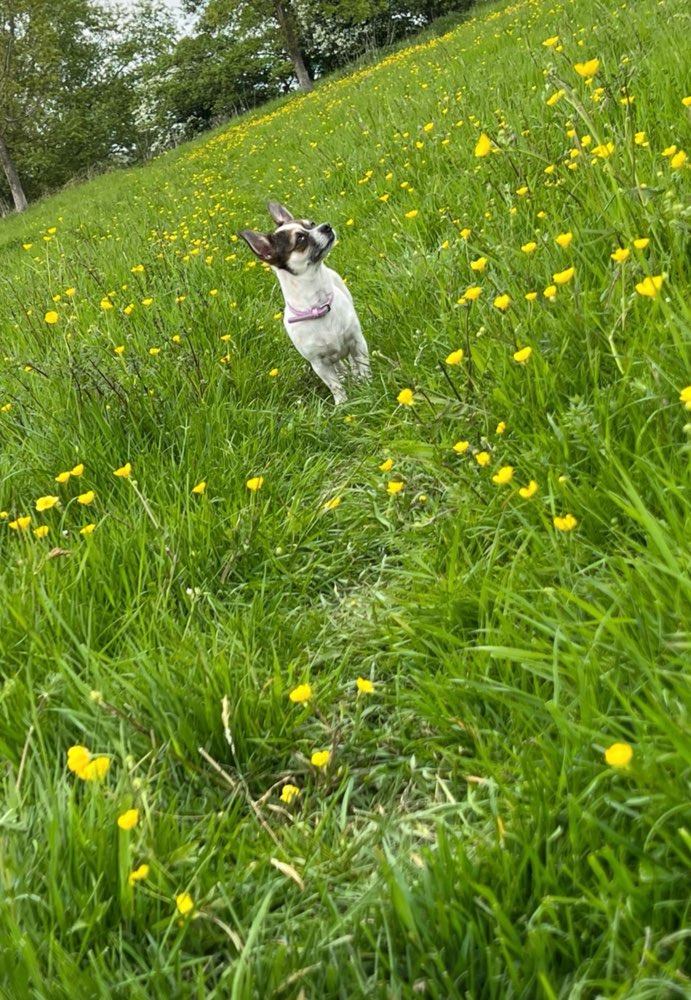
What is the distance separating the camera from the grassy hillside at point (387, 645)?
3.78 ft

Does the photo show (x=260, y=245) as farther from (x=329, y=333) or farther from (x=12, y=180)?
(x=12, y=180)

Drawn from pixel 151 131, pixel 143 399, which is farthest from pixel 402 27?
pixel 143 399

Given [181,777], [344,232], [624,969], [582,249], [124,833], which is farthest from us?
[344,232]

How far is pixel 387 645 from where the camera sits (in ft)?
6.33

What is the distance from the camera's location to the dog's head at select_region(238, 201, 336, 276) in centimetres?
356

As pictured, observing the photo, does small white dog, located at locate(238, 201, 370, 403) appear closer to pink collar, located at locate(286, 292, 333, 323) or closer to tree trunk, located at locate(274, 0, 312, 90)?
pink collar, located at locate(286, 292, 333, 323)

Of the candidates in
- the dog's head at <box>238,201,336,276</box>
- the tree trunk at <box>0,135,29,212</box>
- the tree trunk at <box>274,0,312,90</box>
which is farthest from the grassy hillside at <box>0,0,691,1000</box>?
the tree trunk at <box>0,135,29,212</box>

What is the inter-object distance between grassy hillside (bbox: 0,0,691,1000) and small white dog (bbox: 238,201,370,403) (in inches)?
7.1

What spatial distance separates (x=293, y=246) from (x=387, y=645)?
2349 mm

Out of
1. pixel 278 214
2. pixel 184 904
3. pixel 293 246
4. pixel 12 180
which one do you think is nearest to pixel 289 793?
pixel 184 904

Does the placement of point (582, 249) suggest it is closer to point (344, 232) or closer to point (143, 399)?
point (143, 399)

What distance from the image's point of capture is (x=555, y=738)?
4.53ft

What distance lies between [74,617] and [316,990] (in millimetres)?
1275

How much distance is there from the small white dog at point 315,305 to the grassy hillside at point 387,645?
0.18 m
